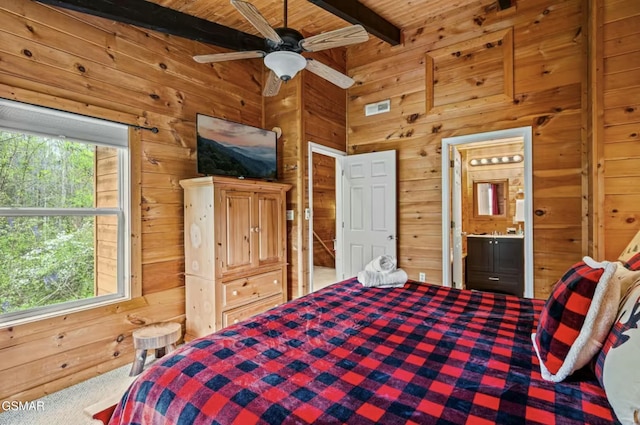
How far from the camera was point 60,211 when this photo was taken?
2350mm

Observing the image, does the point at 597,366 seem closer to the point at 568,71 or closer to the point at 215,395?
the point at 215,395

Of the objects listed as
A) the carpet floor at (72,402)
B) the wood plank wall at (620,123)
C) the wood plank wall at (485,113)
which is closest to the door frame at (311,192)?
the wood plank wall at (485,113)

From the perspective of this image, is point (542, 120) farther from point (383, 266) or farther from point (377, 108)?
point (383, 266)

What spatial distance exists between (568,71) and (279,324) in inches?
139

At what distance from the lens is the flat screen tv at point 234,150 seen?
2.97 m

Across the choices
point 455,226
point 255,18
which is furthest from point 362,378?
point 455,226

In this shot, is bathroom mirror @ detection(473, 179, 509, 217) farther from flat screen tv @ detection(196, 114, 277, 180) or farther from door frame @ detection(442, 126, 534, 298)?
flat screen tv @ detection(196, 114, 277, 180)

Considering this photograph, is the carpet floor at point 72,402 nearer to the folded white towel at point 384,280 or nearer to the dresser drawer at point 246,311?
the dresser drawer at point 246,311

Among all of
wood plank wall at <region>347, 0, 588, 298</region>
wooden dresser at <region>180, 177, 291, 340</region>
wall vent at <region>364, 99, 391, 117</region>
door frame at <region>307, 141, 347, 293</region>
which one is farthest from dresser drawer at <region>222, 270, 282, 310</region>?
wall vent at <region>364, 99, 391, 117</region>

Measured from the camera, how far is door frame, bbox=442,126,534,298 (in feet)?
10.3

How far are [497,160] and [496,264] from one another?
173 centimetres

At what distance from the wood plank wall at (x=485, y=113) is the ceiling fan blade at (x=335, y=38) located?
2.01 m

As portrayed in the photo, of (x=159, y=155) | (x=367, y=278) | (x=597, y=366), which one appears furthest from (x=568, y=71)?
(x=159, y=155)

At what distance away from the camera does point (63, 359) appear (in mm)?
2297
